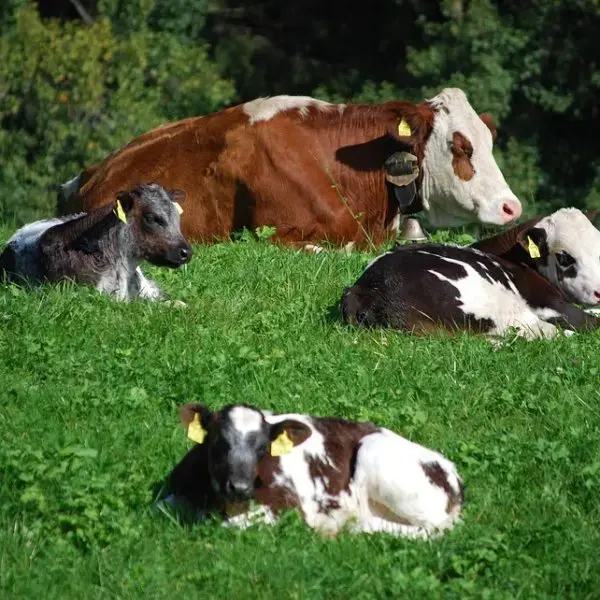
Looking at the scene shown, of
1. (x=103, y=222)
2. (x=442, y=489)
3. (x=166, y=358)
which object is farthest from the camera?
(x=103, y=222)

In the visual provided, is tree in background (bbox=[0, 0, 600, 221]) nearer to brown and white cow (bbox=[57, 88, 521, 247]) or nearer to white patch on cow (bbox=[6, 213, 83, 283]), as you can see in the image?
brown and white cow (bbox=[57, 88, 521, 247])

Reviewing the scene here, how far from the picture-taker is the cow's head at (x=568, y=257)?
36.2 feet

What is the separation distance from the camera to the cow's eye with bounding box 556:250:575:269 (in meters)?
11.0

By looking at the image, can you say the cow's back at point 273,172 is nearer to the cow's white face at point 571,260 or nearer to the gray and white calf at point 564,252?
the gray and white calf at point 564,252

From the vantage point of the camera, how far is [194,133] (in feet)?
45.3

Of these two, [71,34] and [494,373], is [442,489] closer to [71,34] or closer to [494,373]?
[494,373]

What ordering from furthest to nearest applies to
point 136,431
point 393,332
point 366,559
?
point 393,332, point 136,431, point 366,559

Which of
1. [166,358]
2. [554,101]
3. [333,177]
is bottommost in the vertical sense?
[554,101]

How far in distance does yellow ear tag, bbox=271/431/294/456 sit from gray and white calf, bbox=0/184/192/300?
13.8 feet

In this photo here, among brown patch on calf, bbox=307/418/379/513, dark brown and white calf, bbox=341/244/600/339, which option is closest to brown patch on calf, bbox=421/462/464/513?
brown patch on calf, bbox=307/418/379/513

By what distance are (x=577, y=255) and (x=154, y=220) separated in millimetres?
3038

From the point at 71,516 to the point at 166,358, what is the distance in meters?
2.33

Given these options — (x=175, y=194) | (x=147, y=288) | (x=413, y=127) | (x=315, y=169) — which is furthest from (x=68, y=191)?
(x=147, y=288)

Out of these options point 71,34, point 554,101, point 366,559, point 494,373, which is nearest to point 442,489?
point 366,559
